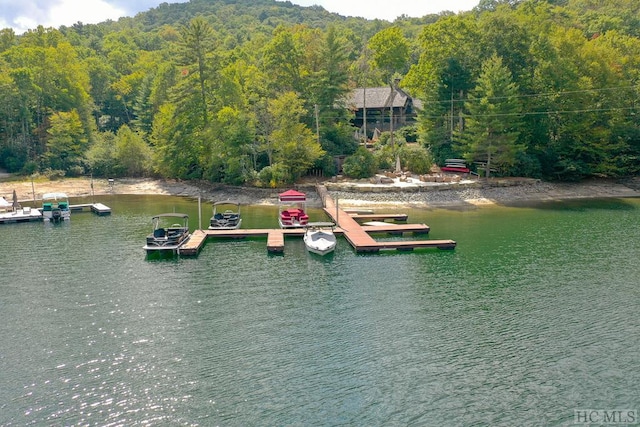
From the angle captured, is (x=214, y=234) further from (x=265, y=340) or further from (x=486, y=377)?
(x=486, y=377)

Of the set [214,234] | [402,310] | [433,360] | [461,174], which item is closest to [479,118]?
[461,174]

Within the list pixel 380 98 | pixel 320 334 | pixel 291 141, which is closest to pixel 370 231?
pixel 320 334

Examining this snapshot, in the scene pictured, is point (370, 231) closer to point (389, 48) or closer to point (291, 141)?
point (291, 141)

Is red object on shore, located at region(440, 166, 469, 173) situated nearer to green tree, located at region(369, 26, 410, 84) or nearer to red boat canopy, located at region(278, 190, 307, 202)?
green tree, located at region(369, 26, 410, 84)

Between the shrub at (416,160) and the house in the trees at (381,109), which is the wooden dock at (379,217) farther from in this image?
the house in the trees at (381,109)

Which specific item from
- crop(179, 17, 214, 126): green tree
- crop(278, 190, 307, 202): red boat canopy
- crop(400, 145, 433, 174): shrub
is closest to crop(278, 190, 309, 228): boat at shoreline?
crop(278, 190, 307, 202): red boat canopy

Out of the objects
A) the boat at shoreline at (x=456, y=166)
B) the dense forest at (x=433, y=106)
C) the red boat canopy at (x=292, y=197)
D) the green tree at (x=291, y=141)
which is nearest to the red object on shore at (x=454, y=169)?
the boat at shoreline at (x=456, y=166)

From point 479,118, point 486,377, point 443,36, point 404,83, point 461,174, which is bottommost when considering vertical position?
point 486,377
